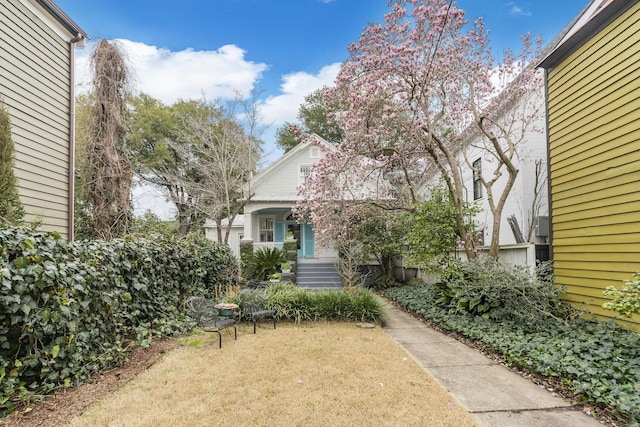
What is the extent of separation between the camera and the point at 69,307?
370 cm

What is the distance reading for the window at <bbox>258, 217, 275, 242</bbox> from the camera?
17516 mm

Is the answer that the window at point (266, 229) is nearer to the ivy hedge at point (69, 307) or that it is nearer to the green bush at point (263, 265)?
the green bush at point (263, 265)

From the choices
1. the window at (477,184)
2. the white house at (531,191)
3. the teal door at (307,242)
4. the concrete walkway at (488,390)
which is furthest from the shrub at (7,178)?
the window at (477,184)

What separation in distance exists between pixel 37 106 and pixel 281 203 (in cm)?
964

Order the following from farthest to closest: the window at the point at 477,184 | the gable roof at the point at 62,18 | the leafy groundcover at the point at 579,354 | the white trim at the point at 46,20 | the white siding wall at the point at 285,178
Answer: the white siding wall at the point at 285,178
the window at the point at 477,184
the gable roof at the point at 62,18
the white trim at the point at 46,20
the leafy groundcover at the point at 579,354

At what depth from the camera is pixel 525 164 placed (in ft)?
32.4

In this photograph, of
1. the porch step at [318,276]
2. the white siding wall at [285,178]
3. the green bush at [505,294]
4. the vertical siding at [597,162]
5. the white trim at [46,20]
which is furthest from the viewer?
the white siding wall at [285,178]

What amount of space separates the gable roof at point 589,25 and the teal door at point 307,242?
11.9 metres

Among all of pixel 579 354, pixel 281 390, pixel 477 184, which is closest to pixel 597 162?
pixel 579 354

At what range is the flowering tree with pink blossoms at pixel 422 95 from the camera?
7.80 m

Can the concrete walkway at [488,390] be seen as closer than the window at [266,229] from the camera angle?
Yes

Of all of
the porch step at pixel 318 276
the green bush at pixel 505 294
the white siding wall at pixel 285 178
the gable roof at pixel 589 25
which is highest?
the gable roof at pixel 589 25

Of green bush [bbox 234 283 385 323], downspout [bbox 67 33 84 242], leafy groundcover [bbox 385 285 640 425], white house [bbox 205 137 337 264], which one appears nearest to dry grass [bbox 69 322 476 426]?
leafy groundcover [bbox 385 285 640 425]

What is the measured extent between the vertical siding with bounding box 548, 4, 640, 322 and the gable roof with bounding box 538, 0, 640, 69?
0.12m
